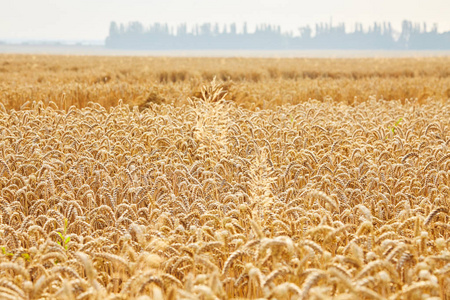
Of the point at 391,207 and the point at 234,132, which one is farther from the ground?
the point at 234,132

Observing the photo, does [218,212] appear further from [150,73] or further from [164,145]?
[150,73]

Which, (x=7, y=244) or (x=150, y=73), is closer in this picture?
(x=7, y=244)

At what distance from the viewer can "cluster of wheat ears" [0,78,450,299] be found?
6.65ft

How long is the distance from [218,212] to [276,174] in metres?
1.17

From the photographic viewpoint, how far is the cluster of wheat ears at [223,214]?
2.03m

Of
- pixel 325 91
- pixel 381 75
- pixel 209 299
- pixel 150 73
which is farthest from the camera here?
pixel 381 75

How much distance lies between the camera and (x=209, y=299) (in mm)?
1629

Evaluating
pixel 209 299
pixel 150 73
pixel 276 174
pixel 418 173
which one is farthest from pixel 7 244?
pixel 150 73

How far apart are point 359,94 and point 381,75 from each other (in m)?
9.74

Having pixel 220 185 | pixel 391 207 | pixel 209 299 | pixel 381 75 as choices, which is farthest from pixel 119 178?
pixel 381 75

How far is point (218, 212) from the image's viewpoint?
3387 mm

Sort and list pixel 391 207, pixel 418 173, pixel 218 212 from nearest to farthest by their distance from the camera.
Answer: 1. pixel 218 212
2. pixel 391 207
3. pixel 418 173

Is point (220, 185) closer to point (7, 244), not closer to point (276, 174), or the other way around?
point (276, 174)

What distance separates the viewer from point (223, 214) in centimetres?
335
